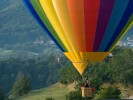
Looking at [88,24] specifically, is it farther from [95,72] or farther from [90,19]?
[95,72]

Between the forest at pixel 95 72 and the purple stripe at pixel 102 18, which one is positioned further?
the forest at pixel 95 72

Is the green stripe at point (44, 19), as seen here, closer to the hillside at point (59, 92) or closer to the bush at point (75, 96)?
the bush at point (75, 96)

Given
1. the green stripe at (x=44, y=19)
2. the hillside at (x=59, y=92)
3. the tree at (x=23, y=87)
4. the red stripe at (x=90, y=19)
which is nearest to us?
the red stripe at (x=90, y=19)

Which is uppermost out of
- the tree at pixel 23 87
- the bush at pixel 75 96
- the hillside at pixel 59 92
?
the tree at pixel 23 87

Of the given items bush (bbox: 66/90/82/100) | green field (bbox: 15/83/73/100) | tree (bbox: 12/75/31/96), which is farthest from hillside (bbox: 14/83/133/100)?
bush (bbox: 66/90/82/100)

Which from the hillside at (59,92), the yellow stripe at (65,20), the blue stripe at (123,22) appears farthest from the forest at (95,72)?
the blue stripe at (123,22)

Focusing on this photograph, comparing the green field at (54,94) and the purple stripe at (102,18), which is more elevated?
the green field at (54,94)

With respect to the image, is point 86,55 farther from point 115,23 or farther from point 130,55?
point 130,55

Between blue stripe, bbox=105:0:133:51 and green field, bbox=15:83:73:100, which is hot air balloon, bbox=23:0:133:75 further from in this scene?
green field, bbox=15:83:73:100

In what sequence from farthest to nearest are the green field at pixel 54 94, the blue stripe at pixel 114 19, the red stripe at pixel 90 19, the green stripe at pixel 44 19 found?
the green field at pixel 54 94 < the green stripe at pixel 44 19 < the blue stripe at pixel 114 19 < the red stripe at pixel 90 19
